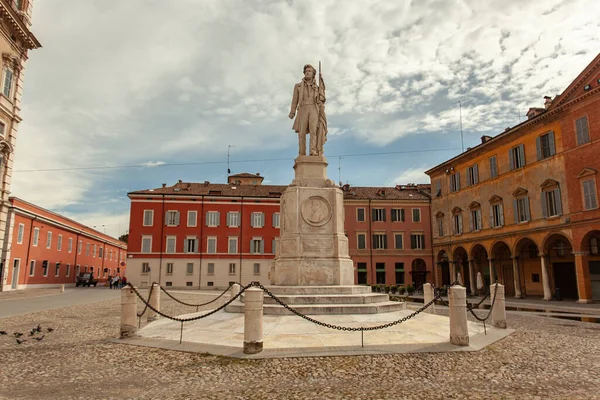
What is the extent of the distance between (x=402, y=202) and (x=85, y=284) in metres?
39.3

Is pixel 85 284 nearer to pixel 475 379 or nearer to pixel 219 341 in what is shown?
pixel 219 341

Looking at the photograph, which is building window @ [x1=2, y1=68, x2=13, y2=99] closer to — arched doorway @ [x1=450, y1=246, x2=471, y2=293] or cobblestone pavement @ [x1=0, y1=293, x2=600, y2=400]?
cobblestone pavement @ [x1=0, y1=293, x2=600, y2=400]

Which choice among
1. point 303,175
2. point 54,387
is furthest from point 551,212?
point 54,387

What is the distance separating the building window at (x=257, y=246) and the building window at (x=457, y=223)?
21799 mm

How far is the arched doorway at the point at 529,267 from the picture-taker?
29727 mm

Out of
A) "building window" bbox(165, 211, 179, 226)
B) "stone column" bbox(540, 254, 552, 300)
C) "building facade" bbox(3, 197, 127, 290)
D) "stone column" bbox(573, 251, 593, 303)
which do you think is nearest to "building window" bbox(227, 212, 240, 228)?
"building window" bbox(165, 211, 179, 226)

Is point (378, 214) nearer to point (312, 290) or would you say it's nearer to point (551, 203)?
point (551, 203)

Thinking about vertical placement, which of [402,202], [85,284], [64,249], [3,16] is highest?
[3,16]

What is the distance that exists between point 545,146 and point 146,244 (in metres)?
40.0

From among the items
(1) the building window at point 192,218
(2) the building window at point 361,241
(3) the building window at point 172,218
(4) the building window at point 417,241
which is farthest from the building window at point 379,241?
(3) the building window at point 172,218

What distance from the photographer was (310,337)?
8.28 metres

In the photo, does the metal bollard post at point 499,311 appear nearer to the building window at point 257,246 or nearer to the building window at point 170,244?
the building window at point 257,246

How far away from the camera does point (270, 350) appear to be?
7152 mm

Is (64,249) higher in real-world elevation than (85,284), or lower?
higher
